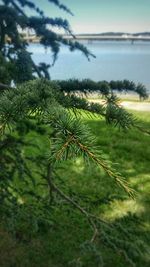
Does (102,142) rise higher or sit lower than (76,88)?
lower

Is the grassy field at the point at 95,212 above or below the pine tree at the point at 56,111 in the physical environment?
below

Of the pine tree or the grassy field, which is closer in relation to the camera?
the pine tree

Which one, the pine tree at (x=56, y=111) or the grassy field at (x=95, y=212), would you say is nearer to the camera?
the pine tree at (x=56, y=111)

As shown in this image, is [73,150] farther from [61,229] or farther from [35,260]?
[61,229]

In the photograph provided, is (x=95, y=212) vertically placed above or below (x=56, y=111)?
below

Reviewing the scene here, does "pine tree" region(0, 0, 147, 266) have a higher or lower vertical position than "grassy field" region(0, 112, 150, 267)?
higher

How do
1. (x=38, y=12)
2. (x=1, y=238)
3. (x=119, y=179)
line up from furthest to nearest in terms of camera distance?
(x=1, y=238) → (x=38, y=12) → (x=119, y=179)

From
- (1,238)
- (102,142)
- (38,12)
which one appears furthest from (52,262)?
(102,142)

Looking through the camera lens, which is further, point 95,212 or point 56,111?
point 95,212
